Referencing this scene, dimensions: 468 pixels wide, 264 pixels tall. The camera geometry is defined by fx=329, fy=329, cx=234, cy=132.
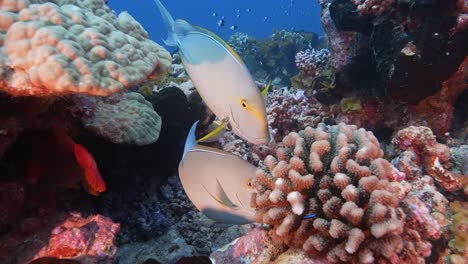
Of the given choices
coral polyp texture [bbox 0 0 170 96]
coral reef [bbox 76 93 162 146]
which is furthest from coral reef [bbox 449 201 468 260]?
coral reef [bbox 76 93 162 146]

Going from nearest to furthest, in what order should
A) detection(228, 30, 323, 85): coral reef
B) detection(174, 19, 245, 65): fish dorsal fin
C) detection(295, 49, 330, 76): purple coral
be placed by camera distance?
detection(174, 19, 245, 65): fish dorsal fin, detection(295, 49, 330, 76): purple coral, detection(228, 30, 323, 85): coral reef

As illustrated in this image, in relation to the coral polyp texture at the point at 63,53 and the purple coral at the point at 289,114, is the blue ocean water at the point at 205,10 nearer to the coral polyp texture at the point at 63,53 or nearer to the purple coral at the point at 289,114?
the purple coral at the point at 289,114

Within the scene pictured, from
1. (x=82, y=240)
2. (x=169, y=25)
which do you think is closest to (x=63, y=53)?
(x=169, y=25)

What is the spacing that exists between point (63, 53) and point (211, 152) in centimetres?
132

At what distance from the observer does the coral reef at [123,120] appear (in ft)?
11.5

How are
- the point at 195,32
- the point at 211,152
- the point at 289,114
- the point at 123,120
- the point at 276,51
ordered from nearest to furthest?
the point at 195,32
the point at 211,152
the point at 123,120
the point at 289,114
the point at 276,51

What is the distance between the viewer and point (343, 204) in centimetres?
226

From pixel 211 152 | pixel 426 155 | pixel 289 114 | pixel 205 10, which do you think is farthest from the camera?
pixel 205 10

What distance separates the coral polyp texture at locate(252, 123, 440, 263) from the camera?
2174 millimetres

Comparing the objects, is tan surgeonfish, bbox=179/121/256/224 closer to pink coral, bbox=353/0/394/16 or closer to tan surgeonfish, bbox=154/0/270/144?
tan surgeonfish, bbox=154/0/270/144

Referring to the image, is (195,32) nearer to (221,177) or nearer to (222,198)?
(221,177)

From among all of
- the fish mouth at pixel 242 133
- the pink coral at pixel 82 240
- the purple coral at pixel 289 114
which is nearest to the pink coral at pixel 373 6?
the purple coral at pixel 289 114

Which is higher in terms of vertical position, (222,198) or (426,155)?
(222,198)

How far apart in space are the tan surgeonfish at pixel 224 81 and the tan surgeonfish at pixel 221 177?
659 millimetres
